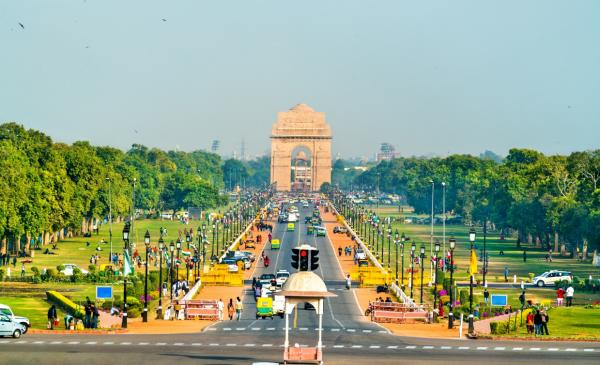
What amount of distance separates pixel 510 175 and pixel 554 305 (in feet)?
270

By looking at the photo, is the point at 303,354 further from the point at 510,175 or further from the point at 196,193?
the point at 196,193

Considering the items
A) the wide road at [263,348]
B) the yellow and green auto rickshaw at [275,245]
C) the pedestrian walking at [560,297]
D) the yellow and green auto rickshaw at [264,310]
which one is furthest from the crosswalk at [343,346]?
the yellow and green auto rickshaw at [275,245]

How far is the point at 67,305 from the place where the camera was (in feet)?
209

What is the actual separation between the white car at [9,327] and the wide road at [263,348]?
0.45 meters

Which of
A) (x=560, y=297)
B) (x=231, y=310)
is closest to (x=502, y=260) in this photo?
(x=560, y=297)

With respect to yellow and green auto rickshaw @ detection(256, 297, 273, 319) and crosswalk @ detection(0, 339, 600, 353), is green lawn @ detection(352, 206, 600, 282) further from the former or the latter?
crosswalk @ detection(0, 339, 600, 353)

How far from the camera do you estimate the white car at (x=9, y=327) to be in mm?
48047

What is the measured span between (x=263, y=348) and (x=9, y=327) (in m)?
9.49

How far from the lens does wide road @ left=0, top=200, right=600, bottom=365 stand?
42375 mm

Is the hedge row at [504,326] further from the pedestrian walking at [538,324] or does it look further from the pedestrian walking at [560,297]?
the pedestrian walking at [560,297]

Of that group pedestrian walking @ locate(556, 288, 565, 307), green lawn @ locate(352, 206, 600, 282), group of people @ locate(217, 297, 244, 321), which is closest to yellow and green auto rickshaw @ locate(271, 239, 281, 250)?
green lawn @ locate(352, 206, 600, 282)

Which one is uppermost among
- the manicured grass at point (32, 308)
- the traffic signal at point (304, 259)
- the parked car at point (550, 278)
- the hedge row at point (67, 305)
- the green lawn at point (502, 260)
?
the traffic signal at point (304, 259)

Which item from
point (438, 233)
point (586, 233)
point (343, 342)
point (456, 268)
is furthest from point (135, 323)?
point (438, 233)

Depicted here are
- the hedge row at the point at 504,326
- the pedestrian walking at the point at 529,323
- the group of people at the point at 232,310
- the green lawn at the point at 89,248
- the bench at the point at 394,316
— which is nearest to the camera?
the hedge row at the point at 504,326
